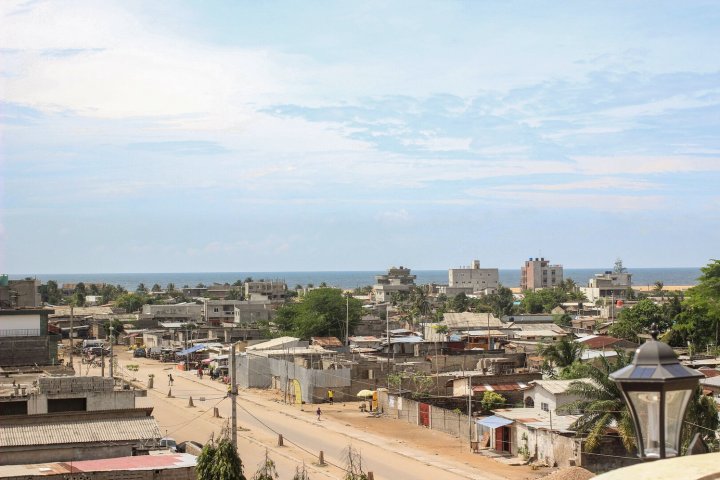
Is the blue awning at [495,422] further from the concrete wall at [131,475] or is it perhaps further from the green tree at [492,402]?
the concrete wall at [131,475]

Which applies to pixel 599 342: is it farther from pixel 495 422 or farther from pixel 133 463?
pixel 133 463

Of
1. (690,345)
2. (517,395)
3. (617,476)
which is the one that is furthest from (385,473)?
(690,345)

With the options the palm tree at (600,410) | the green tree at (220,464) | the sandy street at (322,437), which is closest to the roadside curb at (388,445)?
the sandy street at (322,437)

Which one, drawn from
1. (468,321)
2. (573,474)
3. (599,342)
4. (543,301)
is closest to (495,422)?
(573,474)

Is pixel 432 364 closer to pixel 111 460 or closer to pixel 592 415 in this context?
pixel 592 415

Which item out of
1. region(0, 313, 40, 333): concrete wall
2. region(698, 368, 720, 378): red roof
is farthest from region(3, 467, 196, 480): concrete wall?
region(698, 368, 720, 378): red roof

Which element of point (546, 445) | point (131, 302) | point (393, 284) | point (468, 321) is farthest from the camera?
point (393, 284)
